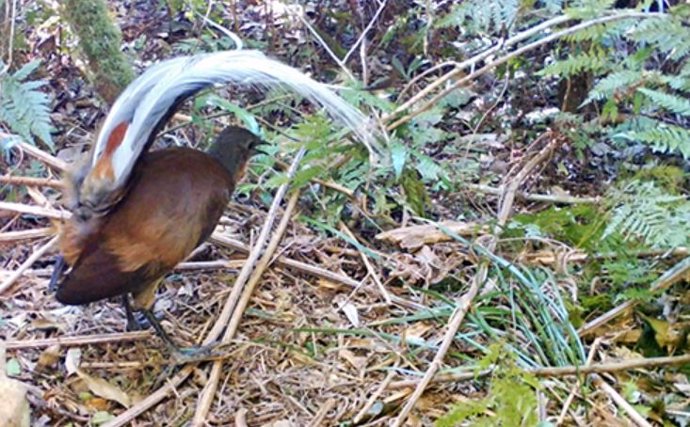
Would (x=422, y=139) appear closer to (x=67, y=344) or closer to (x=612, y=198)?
(x=612, y=198)

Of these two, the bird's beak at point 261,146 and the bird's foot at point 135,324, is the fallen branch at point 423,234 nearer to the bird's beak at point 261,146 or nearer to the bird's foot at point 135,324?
the bird's beak at point 261,146

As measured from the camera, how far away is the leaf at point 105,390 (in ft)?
7.36

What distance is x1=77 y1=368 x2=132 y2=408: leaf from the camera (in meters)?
2.24

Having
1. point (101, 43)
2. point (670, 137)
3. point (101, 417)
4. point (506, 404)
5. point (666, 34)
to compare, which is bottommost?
point (101, 417)

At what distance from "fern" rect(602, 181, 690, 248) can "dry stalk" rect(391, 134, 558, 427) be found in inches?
15.1

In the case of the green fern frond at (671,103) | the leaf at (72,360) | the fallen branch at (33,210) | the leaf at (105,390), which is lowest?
the leaf at (105,390)

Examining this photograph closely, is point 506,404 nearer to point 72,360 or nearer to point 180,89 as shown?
point 180,89

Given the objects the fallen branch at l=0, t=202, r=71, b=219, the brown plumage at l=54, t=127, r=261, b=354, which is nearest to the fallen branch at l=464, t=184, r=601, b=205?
the brown plumage at l=54, t=127, r=261, b=354

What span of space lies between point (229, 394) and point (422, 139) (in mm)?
969

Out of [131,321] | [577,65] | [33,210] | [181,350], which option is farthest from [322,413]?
[577,65]

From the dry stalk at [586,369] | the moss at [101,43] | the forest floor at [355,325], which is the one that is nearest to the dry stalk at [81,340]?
the forest floor at [355,325]

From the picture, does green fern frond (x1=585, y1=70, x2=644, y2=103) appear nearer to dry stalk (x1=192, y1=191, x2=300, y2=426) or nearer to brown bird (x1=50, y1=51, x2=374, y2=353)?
brown bird (x1=50, y1=51, x2=374, y2=353)

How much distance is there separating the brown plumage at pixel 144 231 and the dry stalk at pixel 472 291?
2.25 feet

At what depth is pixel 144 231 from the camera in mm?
2221
